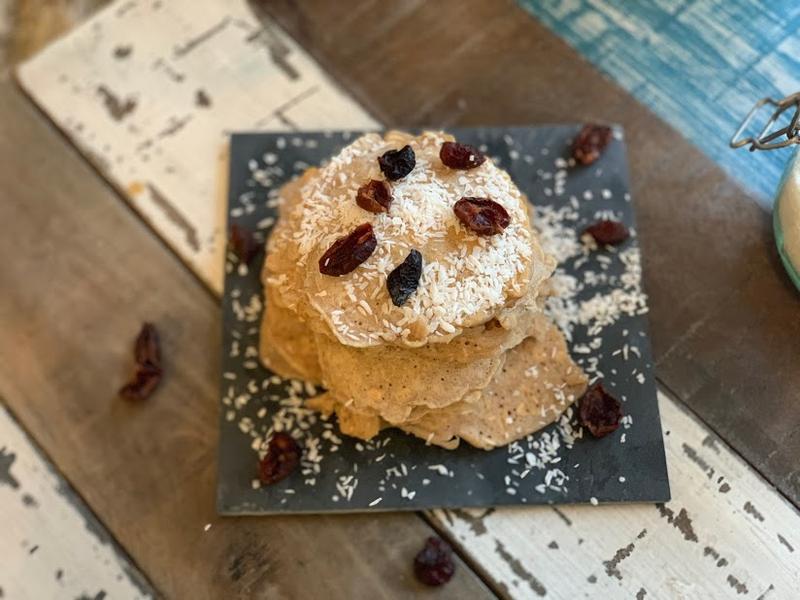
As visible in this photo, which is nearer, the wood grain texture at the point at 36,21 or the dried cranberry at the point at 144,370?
the dried cranberry at the point at 144,370

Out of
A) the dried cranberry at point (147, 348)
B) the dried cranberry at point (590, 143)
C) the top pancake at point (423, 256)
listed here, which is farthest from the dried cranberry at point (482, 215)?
the dried cranberry at point (147, 348)

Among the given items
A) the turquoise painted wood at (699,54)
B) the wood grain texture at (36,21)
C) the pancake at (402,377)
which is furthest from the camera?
the wood grain texture at (36,21)

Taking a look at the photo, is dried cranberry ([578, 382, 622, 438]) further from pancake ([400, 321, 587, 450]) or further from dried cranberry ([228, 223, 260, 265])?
dried cranberry ([228, 223, 260, 265])

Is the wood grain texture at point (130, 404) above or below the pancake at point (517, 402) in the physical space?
above

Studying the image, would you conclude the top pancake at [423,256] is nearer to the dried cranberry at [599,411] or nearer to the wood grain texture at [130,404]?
the dried cranberry at [599,411]

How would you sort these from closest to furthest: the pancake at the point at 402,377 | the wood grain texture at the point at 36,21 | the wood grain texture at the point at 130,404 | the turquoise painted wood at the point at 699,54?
the pancake at the point at 402,377 → the wood grain texture at the point at 130,404 → the turquoise painted wood at the point at 699,54 → the wood grain texture at the point at 36,21

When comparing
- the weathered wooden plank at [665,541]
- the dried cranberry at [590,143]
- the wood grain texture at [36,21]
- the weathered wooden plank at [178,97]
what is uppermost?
the wood grain texture at [36,21]
